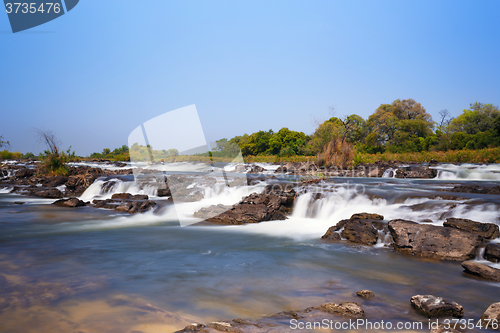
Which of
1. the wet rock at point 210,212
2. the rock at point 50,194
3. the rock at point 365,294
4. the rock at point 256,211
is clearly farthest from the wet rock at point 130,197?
the rock at point 365,294

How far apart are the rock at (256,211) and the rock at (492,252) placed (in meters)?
5.75

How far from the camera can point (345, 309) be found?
342 centimetres

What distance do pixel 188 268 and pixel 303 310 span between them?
2.57 metres

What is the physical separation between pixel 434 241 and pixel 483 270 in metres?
1.33

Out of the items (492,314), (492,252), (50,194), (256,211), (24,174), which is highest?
(24,174)

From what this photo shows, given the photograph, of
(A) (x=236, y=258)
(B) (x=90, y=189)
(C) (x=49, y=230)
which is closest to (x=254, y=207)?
(A) (x=236, y=258)

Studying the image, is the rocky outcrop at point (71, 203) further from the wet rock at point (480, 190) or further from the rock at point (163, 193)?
the wet rock at point (480, 190)

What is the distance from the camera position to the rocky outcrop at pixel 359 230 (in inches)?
279

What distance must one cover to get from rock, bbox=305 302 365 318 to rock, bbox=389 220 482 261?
11.4 feet

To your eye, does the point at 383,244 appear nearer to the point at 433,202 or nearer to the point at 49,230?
the point at 433,202

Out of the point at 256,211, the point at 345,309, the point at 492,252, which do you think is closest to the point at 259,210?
the point at 256,211

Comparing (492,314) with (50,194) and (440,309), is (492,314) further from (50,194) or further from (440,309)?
(50,194)

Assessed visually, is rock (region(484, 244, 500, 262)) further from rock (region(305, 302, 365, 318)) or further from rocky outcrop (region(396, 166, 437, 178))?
rocky outcrop (region(396, 166, 437, 178))

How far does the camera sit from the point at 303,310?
3598mm
